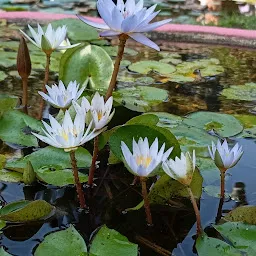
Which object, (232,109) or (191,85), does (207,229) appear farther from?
(191,85)

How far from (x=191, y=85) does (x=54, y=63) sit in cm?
60

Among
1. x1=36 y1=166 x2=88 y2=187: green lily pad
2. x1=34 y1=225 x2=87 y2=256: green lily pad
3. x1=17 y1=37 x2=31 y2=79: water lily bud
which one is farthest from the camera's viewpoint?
x1=17 y1=37 x2=31 y2=79: water lily bud

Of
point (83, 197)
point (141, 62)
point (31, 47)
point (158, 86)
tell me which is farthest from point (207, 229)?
point (31, 47)

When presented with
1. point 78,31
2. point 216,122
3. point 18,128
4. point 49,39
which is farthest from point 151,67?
point 18,128

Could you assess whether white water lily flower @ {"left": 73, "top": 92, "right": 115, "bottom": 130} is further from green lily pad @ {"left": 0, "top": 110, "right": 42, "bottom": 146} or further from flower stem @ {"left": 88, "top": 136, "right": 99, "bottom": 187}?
green lily pad @ {"left": 0, "top": 110, "right": 42, "bottom": 146}

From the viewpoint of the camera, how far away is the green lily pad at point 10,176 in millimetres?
1027

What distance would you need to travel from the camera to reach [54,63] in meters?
2.04

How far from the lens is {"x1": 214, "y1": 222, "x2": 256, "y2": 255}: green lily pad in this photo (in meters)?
0.82

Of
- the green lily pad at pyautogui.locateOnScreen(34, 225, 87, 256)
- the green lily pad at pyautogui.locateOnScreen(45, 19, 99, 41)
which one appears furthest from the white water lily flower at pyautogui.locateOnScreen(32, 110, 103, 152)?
the green lily pad at pyautogui.locateOnScreen(45, 19, 99, 41)

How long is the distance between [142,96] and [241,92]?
38cm

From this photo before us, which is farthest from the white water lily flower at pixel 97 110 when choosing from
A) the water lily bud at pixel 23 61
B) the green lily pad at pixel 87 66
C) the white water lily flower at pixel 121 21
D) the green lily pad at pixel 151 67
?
the green lily pad at pixel 151 67

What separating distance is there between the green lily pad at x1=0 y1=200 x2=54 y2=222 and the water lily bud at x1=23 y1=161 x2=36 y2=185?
12 centimetres

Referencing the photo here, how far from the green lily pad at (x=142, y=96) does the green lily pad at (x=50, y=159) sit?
50cm

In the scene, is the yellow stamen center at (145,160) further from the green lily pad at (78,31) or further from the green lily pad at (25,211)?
the green lily pad at (78,31)
